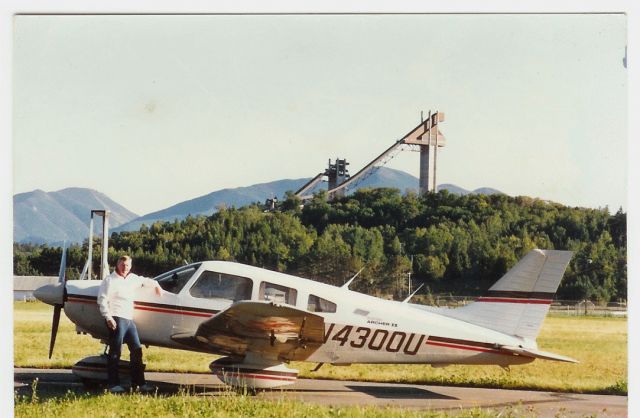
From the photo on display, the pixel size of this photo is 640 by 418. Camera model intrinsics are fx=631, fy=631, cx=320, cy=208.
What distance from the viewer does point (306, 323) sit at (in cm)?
752

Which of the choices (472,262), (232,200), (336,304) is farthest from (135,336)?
(472,262)

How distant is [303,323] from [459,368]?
4.85 m

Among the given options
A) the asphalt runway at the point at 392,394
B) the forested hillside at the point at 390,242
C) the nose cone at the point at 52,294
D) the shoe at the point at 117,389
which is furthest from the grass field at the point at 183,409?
the forested hillside at the point at 390,242

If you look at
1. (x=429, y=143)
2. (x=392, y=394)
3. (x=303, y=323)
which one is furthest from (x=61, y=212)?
(x=429, y=143)

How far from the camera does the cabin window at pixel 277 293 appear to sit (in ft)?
25.6

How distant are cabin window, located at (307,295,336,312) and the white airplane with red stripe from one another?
13mm

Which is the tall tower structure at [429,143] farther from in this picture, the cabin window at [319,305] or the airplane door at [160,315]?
the airplane door at [160,315]

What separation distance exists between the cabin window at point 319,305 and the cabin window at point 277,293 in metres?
0.23

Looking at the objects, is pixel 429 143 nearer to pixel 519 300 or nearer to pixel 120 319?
pixel 519 300

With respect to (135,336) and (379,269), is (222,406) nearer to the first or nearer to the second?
(135,336)

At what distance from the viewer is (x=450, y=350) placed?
828 cm

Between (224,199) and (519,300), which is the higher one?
(224,199)

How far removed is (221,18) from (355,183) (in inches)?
571

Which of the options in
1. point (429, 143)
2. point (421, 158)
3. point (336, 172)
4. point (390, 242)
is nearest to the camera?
point (429, 143)
